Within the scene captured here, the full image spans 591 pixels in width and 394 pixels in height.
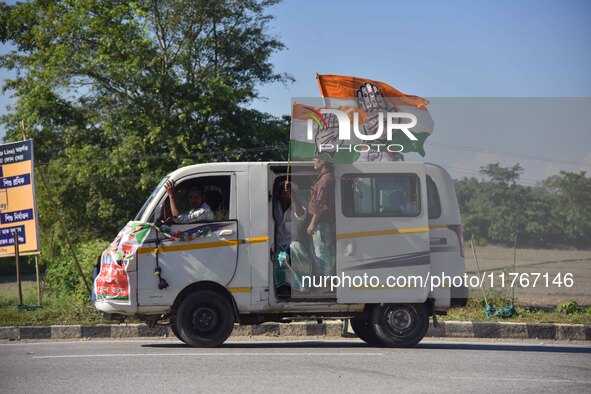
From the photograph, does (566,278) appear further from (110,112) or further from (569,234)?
(110,112)

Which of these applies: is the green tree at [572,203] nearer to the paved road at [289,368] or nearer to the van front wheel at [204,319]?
the paved road at [289,368]

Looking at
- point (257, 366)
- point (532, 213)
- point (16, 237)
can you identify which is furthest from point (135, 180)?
point (257, 366)

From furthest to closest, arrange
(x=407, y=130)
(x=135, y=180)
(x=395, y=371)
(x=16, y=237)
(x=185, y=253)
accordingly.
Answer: (x=135, y=180), (x=16, y=237), (x=407, y=130), (x=185, y=253), (x=395, y=371)

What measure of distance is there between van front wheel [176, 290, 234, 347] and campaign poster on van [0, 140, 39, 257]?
657 cm

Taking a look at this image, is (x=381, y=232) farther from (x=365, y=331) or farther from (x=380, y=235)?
(x=365, y=331)

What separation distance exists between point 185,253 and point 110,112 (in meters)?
16.9

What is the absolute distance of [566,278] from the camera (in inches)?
933

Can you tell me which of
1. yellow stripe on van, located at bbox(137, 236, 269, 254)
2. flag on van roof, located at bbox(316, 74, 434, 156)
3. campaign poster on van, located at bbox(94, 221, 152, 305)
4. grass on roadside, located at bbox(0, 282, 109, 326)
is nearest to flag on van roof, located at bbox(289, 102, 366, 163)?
flag on van roof, located at bbox(316, 74, 434, 156)

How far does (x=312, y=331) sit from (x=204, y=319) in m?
2.89

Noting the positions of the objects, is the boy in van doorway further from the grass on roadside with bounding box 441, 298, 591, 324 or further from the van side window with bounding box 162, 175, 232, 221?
the grass on roadside with bounding box 441, 298, 591, 324

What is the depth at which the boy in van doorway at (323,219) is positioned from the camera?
35.1 feet

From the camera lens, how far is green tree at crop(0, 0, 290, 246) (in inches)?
999

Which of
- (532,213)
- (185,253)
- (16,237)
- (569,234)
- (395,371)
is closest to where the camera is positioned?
(395,371)

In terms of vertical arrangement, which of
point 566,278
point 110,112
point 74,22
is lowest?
point 566,278
